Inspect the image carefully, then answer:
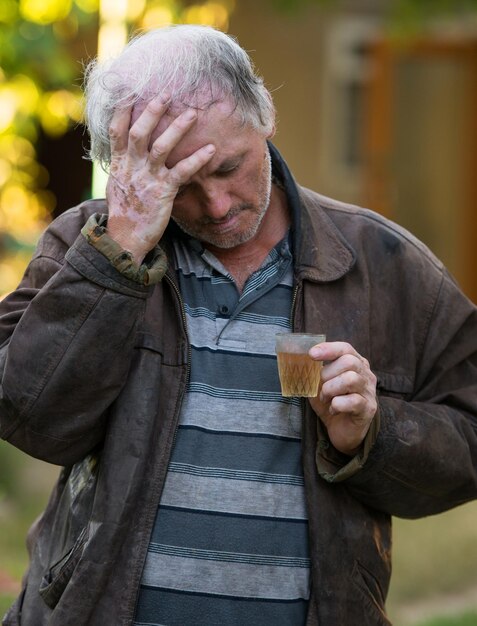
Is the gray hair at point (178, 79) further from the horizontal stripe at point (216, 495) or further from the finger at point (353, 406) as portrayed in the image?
the horizontal stripe at point (216, 495)

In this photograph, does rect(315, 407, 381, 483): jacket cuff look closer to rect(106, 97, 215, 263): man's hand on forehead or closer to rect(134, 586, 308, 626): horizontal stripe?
rect(134, 586, 308, 626): horizontal stripe

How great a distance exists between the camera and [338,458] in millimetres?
2664

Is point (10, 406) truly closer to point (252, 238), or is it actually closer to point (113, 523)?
point (113, 523)

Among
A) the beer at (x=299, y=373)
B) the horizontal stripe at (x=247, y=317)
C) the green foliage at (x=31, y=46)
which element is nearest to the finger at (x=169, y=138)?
the horizontal stripe at (x=247, y=317)

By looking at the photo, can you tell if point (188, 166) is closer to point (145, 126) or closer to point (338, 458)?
point (145, 126)

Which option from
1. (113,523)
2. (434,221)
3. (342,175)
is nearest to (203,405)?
(113,523)

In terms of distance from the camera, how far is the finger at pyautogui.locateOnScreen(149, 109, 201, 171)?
2471 millimetres

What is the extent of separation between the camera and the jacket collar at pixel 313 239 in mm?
2756

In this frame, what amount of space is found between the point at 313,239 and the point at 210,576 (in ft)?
2.88

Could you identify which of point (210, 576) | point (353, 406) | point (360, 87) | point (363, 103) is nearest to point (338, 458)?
point (353, 406)

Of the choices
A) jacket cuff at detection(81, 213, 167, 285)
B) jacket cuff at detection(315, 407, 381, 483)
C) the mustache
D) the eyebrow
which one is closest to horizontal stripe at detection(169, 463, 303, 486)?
jacket cuff at detection(315, 407, 381, 483)

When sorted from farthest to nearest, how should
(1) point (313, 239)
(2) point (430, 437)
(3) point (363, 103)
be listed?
1. (3) point (363, 103)
2. (1) point (313, 239)
3. (2) point (430, 437)

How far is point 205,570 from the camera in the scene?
8.53ft

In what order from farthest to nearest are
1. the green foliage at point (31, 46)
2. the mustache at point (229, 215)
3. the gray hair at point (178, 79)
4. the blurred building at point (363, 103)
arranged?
1. the blurred building at point (363, 103)
2. the green foliage at point (31, 46)
3. the mustache at point (229, 215)
4. the gray hair at point (178, 79)
